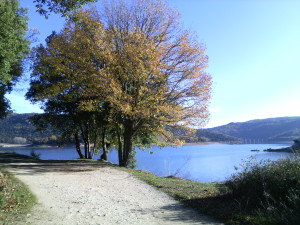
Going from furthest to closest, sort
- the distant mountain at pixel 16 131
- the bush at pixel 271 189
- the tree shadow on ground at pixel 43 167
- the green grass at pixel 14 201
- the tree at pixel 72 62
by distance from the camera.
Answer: the distant mountain at pixel 16 131, the tree at pixel 72 62, the tree shadow on ground at pixel 43 167, the green grass at pixel 14 201, the bush at pixel 271 189

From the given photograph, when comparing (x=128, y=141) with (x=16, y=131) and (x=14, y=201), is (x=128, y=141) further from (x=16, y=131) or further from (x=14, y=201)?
(x=16, y=131)

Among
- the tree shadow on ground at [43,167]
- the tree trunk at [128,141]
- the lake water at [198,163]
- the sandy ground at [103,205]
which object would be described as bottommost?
the lake water at [198,163]

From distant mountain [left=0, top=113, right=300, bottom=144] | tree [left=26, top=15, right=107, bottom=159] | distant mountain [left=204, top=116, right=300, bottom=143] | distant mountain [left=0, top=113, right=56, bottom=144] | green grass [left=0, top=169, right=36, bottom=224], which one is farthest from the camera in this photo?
distant mountain [left=0, top=113, right=56, bottom=144]

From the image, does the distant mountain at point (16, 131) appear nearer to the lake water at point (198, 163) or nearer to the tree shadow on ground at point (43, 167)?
the lake water at point (198, 163)

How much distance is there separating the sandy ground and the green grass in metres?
0.26

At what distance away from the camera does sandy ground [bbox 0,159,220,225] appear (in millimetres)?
6520

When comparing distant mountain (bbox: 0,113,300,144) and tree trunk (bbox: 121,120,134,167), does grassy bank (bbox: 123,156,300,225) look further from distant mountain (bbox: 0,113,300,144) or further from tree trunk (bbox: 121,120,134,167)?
distant mountain (bbox: 0,113,300,144)

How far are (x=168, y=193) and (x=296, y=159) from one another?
178 inches

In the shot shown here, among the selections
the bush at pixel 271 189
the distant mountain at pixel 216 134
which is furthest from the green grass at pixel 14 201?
the distant mountain at pixel 216 134

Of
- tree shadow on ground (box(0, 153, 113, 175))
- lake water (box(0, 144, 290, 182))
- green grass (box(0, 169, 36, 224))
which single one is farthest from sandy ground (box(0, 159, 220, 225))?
tree shadow on ground (box(0, 153, 113, 175))

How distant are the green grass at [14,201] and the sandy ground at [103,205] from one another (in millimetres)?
259

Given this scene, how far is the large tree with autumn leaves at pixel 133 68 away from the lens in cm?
1622

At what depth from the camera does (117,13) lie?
1888 centimetres

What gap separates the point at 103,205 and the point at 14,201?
2577 mm
